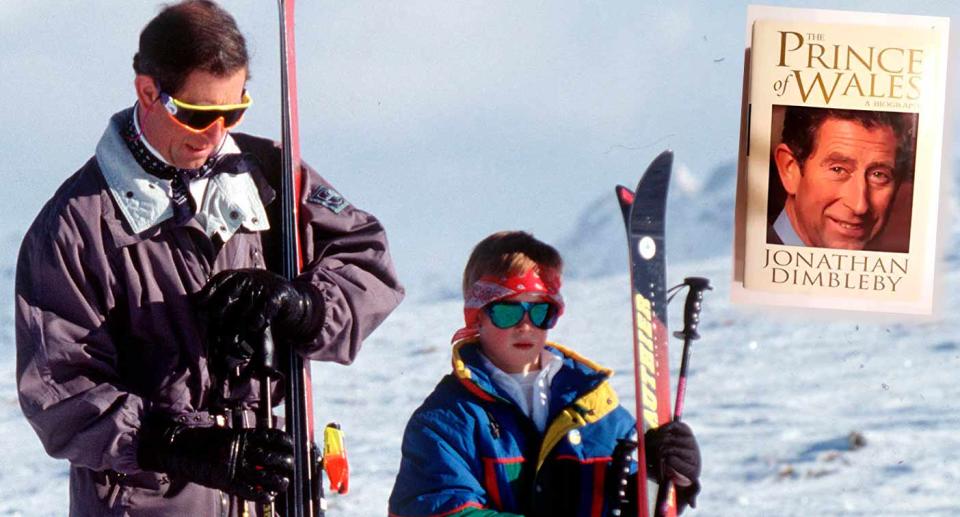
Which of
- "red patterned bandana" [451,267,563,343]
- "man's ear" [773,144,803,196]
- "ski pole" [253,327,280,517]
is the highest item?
"man's ear" [773,144,803,196]

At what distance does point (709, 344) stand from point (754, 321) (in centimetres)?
21

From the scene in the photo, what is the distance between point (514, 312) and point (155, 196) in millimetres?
745

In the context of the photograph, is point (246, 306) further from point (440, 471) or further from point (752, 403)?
point (752, 403)

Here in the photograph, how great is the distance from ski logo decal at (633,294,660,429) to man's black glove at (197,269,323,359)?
27.6 inches

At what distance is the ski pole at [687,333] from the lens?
2758 mm

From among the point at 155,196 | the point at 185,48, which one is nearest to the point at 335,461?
the point at 155,196

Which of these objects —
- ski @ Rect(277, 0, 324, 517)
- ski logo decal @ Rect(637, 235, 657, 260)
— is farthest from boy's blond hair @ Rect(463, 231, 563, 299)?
ski @ Rect(277, 0, 324, 517)

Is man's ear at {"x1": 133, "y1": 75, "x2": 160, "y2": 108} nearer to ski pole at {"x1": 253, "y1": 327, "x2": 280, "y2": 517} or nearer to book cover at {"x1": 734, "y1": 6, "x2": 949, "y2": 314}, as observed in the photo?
ski pole at {"x1": 253, "y1": 327, "x2": 280, "y2": 517}

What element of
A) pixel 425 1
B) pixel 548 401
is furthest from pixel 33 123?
pixel 548 401

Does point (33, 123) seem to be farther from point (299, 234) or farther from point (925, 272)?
point (925, 272)

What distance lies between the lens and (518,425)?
8.87 ft

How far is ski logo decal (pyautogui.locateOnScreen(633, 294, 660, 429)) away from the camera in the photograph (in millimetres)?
2781

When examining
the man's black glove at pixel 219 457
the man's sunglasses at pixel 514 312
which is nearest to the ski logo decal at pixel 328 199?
the man's sunglasses at pixel 514 312

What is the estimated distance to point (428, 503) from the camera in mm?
2648
